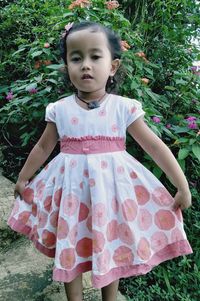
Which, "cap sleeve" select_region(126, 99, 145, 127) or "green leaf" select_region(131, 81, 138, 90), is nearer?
"cap sleeve" select_region(126, 99, 145, 127)

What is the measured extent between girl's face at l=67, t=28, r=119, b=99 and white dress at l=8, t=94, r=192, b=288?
0.12m

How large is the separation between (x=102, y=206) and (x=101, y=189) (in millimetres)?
65

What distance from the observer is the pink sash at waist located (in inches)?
56.0

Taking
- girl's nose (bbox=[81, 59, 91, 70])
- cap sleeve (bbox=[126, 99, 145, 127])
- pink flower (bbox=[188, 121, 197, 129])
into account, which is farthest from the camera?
pink flower (bbox=[188, 121, 197, 129])

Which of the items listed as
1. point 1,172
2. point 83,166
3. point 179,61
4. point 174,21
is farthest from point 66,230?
point 174,21

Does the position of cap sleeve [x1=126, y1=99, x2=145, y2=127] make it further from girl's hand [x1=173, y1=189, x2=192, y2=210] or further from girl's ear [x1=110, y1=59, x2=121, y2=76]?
girl's hand [x1=173, y1=189, x2=192, y2=210]

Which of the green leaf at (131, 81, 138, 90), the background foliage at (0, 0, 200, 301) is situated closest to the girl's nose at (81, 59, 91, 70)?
the background foliage at (0, 0, 200, 301)

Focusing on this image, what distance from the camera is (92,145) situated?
1.42 metres

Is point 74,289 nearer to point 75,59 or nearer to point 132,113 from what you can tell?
point 132,113

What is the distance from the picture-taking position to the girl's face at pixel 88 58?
1.36m

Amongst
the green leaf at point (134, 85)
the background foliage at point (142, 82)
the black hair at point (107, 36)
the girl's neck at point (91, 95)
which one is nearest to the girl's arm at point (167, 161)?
the girl's neck at point (91, 95)

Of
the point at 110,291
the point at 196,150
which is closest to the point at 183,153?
the point at 196,150

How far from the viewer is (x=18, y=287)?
1.77 metres

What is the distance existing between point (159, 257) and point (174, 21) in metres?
1.93
